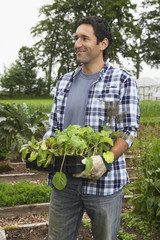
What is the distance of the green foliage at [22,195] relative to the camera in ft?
13.7

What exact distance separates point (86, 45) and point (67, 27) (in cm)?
3065

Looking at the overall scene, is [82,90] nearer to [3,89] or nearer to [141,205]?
[141,205]

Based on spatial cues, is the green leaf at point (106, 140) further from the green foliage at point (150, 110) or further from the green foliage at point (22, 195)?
the green foliage at point (150, 110)

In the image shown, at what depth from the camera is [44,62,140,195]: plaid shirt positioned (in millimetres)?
1987

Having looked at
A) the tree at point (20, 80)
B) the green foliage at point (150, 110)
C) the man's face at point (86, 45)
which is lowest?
the green foliage at point (150, 110)

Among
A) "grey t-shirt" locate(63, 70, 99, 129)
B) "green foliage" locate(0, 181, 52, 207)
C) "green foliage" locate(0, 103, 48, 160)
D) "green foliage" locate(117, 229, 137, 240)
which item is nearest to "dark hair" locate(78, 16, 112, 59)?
"grey t-shirt" locate(63, 70, 99, 129)

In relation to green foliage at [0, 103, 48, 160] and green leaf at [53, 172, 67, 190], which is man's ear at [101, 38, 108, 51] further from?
green foliage at [0, 103, 48, 160]

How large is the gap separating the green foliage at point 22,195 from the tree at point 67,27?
87.3ft

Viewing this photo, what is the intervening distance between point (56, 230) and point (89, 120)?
0.82 metres

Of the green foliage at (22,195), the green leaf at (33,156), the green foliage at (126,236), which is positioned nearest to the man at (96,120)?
the green leaf at (33,156)

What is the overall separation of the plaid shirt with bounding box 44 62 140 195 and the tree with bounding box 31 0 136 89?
2840 cm

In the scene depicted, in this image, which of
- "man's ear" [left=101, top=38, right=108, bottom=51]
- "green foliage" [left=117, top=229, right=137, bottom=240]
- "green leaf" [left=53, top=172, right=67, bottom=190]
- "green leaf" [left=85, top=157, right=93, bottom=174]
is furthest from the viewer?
"green foliage" [left=117, top=229, right=137, bottom=240]

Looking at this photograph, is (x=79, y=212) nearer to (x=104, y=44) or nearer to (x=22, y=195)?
A: (x=104, y=44)

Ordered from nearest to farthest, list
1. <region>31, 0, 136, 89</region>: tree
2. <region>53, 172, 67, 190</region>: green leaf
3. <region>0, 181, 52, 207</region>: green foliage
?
<region>53, 172, 67, 190</region>: green leaf
<region>0, 181, 52, 207</region>: green foliage
<region>31, 0, 136, 89</region>: tree
